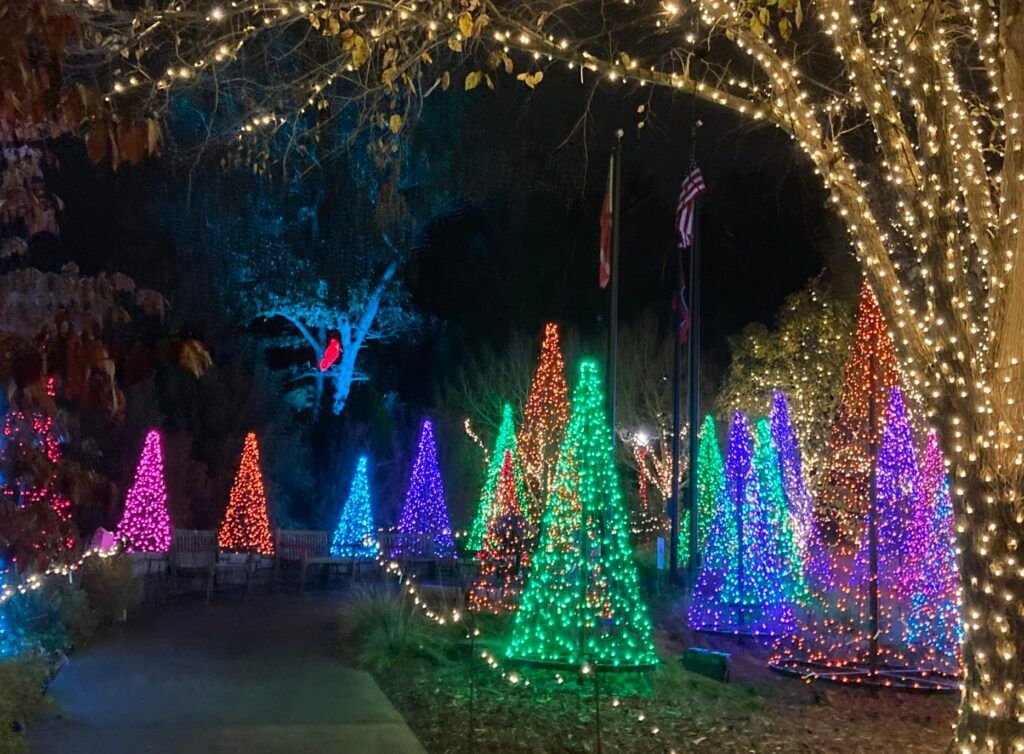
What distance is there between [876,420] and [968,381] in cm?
628

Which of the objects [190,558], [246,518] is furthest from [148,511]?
[246,518]

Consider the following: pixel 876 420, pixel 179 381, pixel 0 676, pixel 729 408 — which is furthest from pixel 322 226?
pixel 0 676

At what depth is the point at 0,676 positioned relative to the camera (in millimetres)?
8312

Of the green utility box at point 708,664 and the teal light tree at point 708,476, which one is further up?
the teal light tree at point 708,476

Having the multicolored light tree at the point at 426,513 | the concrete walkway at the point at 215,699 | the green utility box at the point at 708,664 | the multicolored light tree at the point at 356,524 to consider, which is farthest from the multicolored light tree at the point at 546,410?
the concrete walkway at the point at 215,699

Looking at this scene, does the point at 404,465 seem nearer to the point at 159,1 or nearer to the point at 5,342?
the point at 159,1

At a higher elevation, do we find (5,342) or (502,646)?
(5,342)

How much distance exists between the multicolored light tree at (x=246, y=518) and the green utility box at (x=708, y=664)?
14.2 m

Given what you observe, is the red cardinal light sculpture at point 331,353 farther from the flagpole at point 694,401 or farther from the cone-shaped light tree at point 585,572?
the cone-shaped light tree at point 585,572

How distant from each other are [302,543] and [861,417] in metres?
16.3

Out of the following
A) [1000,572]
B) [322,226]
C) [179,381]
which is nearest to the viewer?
[1000,572]

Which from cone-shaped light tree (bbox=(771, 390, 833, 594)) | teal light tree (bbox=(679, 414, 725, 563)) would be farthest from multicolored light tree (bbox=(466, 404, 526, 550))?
cone-shaped light tree (bbox=(771, 390, 833, 594))

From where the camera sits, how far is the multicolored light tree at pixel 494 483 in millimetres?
20016

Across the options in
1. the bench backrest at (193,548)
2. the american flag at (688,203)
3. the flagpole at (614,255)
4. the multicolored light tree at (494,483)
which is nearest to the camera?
the flagpole at (614,255)
